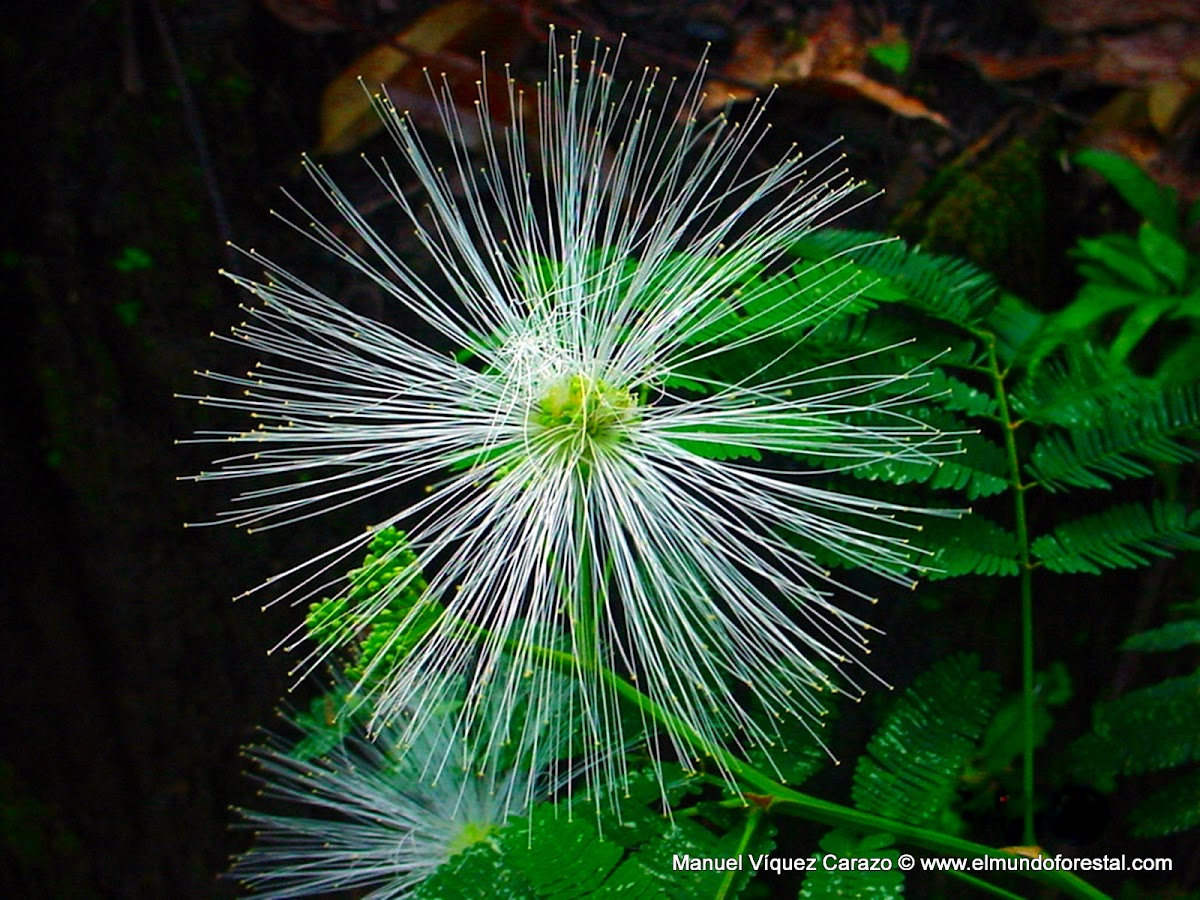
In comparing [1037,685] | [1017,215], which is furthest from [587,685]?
[1017,215]

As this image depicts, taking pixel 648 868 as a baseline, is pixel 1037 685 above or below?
above

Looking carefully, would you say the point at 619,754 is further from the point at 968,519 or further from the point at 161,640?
the point at 161,640

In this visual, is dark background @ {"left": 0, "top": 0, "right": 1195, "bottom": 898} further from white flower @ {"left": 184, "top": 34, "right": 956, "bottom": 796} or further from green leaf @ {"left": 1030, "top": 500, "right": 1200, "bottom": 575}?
white flower @ {"left": 184, "top": 34, "right": 956, "bottom": 796}

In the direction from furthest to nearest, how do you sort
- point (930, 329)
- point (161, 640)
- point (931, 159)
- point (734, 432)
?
point (161, 640)
point (931, 159)
point (930, 329)
point (734, 432)

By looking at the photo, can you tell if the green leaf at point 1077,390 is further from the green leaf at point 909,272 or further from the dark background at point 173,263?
the dark background at point 173,263

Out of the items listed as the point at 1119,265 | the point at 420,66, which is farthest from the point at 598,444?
the point at 420,66

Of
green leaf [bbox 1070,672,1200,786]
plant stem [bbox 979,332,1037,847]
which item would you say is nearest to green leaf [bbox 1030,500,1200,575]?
plant stem [bbox 979,332,1037,847]
